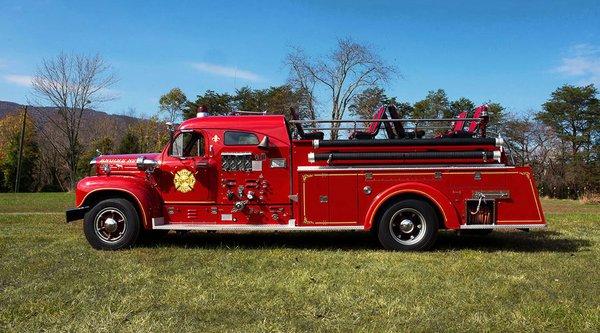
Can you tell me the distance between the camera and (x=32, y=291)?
5.90 m

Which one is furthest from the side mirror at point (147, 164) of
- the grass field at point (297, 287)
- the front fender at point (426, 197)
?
the front fender at point (426, 197)

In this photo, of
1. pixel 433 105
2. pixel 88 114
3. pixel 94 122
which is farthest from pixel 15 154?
pixel 433 105

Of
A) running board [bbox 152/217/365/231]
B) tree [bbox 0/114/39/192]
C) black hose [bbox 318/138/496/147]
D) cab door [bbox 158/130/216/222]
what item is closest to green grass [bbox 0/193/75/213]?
cab door [bbox 158/130/216/222]

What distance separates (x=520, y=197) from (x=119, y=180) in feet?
20.7

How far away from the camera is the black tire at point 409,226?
8500 mm

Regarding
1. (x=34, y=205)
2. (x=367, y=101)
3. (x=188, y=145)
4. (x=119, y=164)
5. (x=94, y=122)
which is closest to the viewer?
(x=188, y=145)

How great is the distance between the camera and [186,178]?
892 cm

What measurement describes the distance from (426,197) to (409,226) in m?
0.53

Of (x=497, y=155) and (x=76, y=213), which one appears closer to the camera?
(x=497, y=155)

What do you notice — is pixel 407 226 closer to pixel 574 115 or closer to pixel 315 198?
pixel 315 198

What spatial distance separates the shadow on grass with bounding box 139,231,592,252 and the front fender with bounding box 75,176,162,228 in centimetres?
74

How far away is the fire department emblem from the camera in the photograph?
8898mm

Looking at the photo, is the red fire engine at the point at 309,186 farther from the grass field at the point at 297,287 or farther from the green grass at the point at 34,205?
the green grass at the point at 34,205

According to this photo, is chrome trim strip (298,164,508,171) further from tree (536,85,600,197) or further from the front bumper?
tree (536,85,600,197)
